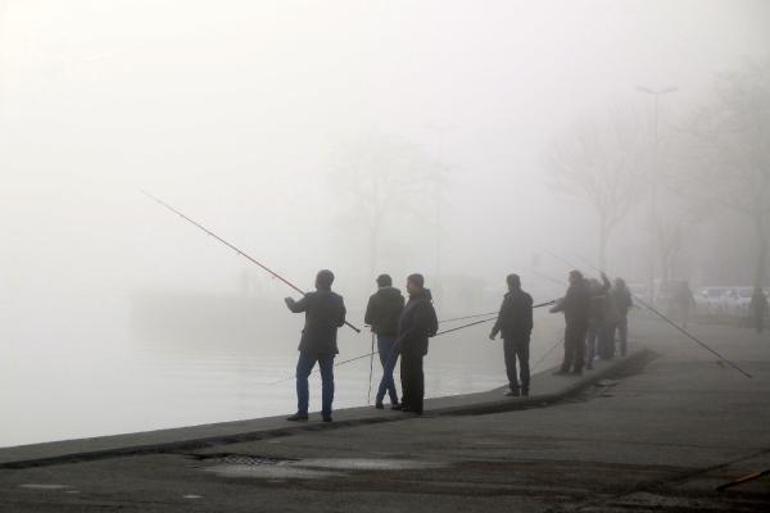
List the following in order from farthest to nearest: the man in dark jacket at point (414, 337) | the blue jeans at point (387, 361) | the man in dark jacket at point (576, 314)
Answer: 1. the man in dark jacket at point (576, 314)
2. the blue jeans at point (387, 361)
3. the man in dark jacket at point (414, 337)

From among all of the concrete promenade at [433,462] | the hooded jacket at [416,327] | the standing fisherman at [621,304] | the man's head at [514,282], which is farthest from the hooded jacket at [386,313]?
the standing fisherman at [621,304]

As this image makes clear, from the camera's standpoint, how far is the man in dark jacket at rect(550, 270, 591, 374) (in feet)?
79.0

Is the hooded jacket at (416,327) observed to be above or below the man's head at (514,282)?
below

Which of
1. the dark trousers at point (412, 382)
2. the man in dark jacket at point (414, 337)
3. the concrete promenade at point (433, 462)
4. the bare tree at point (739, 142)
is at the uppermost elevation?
the bare tree at point (739, 142)

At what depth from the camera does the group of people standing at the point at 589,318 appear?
24203mm

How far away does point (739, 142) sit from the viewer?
64.2 metres

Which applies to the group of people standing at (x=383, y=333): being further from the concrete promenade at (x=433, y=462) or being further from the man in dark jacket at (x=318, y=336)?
the concrete promenade at (x=433, y=462)

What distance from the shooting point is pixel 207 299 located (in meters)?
85.9

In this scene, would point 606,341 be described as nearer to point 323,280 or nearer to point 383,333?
point 383,333

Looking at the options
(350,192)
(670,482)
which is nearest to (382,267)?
(350,192)

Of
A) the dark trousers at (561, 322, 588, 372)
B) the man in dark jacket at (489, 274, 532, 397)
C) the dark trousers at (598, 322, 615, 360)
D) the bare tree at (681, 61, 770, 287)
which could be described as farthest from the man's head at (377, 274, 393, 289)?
the bare tree at (681, 61, 770, 287)

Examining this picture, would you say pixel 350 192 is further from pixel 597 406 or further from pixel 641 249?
pixel 597 406

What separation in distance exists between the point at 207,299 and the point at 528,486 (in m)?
75.9

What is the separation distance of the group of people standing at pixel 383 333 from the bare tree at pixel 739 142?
147 ft
